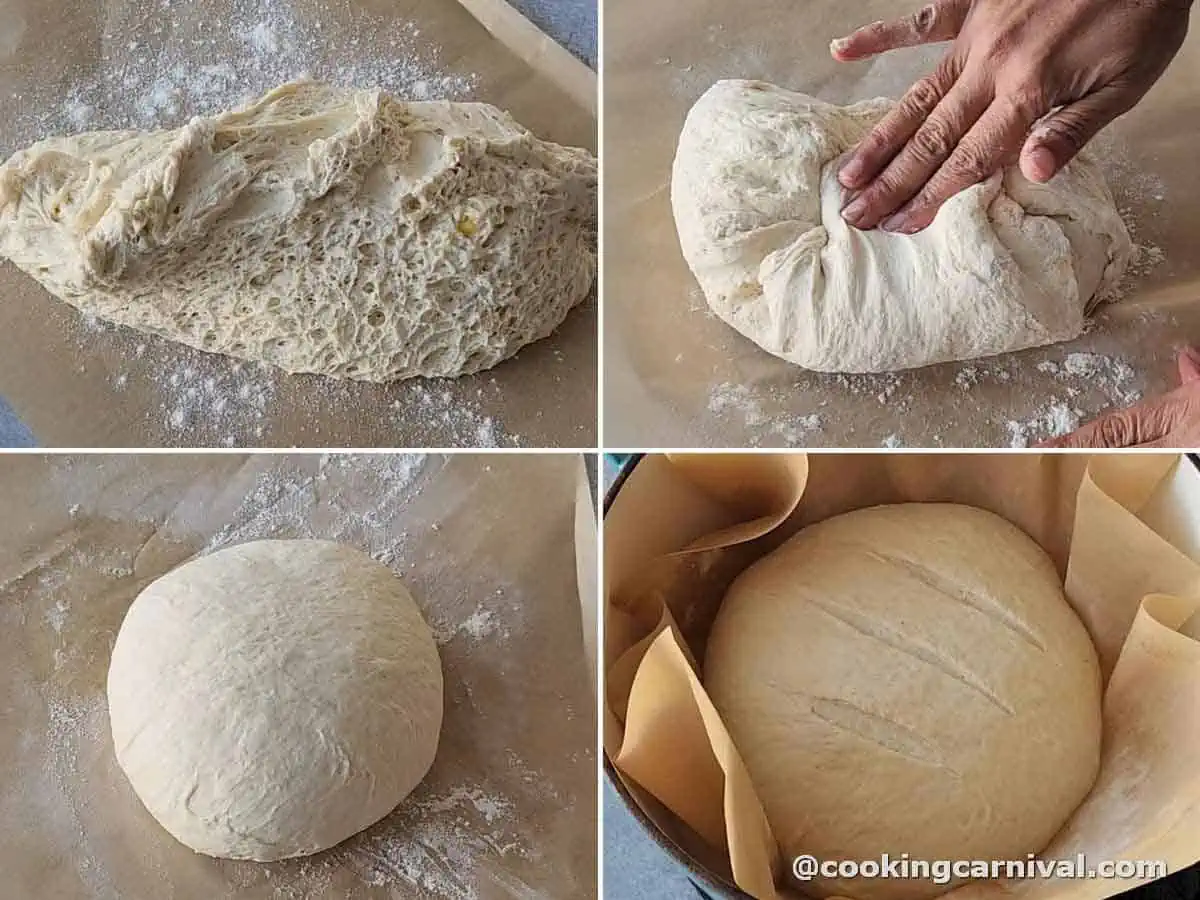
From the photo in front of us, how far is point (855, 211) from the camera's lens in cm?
70

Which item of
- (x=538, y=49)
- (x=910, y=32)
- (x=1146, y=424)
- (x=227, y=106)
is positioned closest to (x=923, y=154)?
(x=910, y=32)

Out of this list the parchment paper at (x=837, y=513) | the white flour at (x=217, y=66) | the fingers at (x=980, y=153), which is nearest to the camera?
the parchment paper at (x=837, y=513)

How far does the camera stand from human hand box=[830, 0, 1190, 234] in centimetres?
66

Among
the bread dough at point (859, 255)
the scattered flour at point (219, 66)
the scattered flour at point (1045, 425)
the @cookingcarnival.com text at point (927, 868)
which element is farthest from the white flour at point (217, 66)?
the @cookingcarnival.com text at point (927, 868)

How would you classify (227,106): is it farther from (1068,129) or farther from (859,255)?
(1068,129)

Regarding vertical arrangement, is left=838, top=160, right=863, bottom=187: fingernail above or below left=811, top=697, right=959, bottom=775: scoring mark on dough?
above

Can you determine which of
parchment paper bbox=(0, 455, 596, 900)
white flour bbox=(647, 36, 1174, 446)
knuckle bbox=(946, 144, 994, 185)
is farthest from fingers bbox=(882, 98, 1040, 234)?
parchment paper bbox=(0, 455, 596, 900)

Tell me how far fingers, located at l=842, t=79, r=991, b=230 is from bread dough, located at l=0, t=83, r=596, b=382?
210 mm

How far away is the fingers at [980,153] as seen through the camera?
67cm

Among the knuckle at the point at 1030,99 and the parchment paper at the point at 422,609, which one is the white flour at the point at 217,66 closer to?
the parchment paper at the point at 422,609

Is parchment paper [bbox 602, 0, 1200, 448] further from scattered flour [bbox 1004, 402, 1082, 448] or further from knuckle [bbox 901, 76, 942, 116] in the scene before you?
knuckle [bbox 901, 76, 942, 116]

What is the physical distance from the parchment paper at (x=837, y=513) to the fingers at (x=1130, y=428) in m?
0.06

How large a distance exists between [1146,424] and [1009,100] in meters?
0.25

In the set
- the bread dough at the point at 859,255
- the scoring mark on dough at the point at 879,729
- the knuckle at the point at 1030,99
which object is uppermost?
the knuckle at the point at 1030,99
